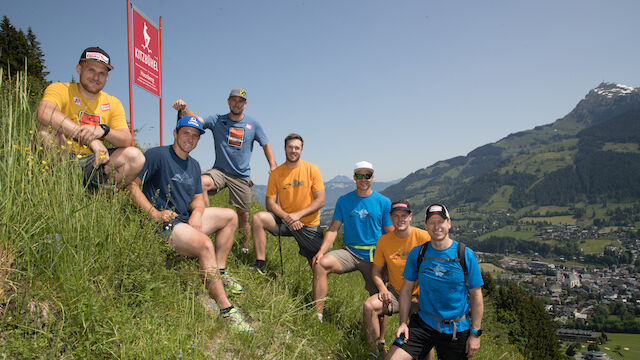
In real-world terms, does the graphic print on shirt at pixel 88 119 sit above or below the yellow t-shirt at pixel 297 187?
above

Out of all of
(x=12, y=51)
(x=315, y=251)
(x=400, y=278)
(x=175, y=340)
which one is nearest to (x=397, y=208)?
(x=400, y=278)

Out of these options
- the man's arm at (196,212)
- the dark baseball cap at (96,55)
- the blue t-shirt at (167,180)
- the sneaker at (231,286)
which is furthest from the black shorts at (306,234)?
the dark baseball cap at (96,55)

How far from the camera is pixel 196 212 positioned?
153 inches

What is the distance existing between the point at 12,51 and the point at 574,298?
15264 centimetres

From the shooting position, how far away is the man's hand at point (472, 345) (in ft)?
10.8

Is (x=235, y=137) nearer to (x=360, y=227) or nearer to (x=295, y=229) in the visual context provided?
(x=295, y=229)

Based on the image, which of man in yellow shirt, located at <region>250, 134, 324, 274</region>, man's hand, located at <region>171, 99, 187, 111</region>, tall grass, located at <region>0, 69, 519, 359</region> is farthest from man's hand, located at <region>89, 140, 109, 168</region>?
man in yellow shirt, located at <region>250, 134, 324, 274</region>

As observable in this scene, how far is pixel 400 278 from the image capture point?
4.36m

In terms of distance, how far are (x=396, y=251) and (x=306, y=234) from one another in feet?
5.14

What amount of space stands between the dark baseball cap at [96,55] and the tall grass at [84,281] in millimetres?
656

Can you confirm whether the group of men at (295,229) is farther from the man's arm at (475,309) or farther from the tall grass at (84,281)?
the tall grass at (84,281)

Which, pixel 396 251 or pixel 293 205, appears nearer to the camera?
pixel 396 251

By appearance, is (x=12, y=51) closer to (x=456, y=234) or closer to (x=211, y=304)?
(x=211, y=304)

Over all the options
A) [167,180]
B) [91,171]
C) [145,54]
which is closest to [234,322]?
[167,180]
